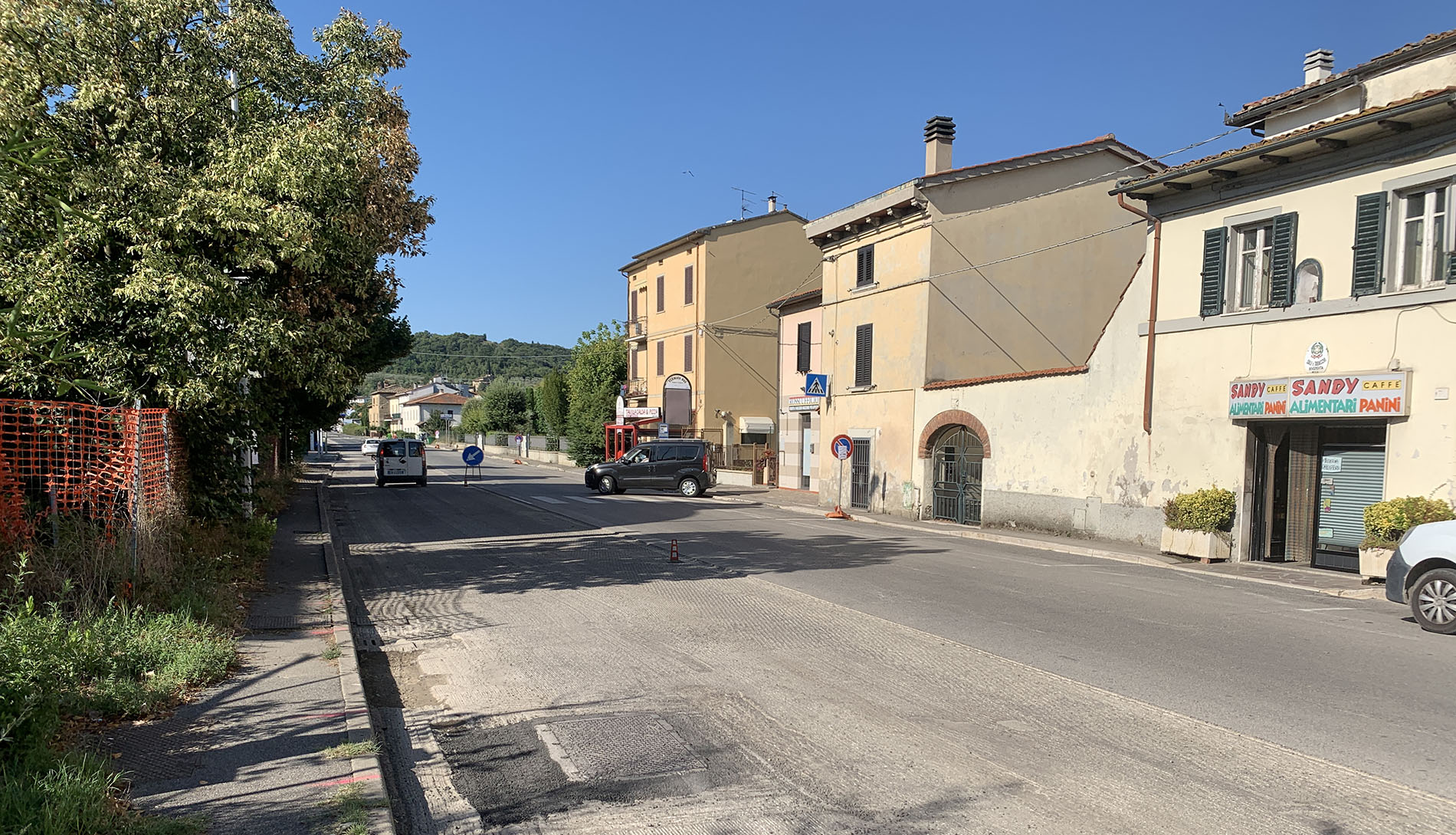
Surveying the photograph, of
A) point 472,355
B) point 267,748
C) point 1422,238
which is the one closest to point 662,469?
point 1422,238

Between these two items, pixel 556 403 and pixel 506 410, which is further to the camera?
pixel 506 410

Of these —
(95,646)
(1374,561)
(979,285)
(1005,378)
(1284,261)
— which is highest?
(979,285)

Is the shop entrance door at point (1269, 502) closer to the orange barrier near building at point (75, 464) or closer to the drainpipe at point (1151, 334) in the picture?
the drainpipe at point (1151, 334)

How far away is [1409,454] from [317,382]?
48.9 ft

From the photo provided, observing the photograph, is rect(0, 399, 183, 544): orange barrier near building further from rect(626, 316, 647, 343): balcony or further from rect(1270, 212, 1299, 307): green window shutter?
rect(626, 316, 647, 343): balcony

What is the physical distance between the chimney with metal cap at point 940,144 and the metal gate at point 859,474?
27.7 ft

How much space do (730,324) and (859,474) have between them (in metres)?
16.2

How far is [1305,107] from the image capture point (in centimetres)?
1650

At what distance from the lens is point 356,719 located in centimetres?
539

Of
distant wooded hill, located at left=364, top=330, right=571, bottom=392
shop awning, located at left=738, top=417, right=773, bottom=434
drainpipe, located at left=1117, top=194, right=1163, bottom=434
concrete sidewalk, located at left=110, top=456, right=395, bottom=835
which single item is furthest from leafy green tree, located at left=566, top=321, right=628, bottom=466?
distant wooded hill, located at left=364, top=330, right=571, bottom=392

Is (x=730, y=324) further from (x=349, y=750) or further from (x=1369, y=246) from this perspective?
(x=349, y=750)

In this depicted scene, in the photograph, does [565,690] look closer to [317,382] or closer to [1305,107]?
[317,382]

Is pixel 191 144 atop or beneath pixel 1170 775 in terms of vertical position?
atop

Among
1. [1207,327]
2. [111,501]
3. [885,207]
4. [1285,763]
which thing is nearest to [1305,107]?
[1207,327]
